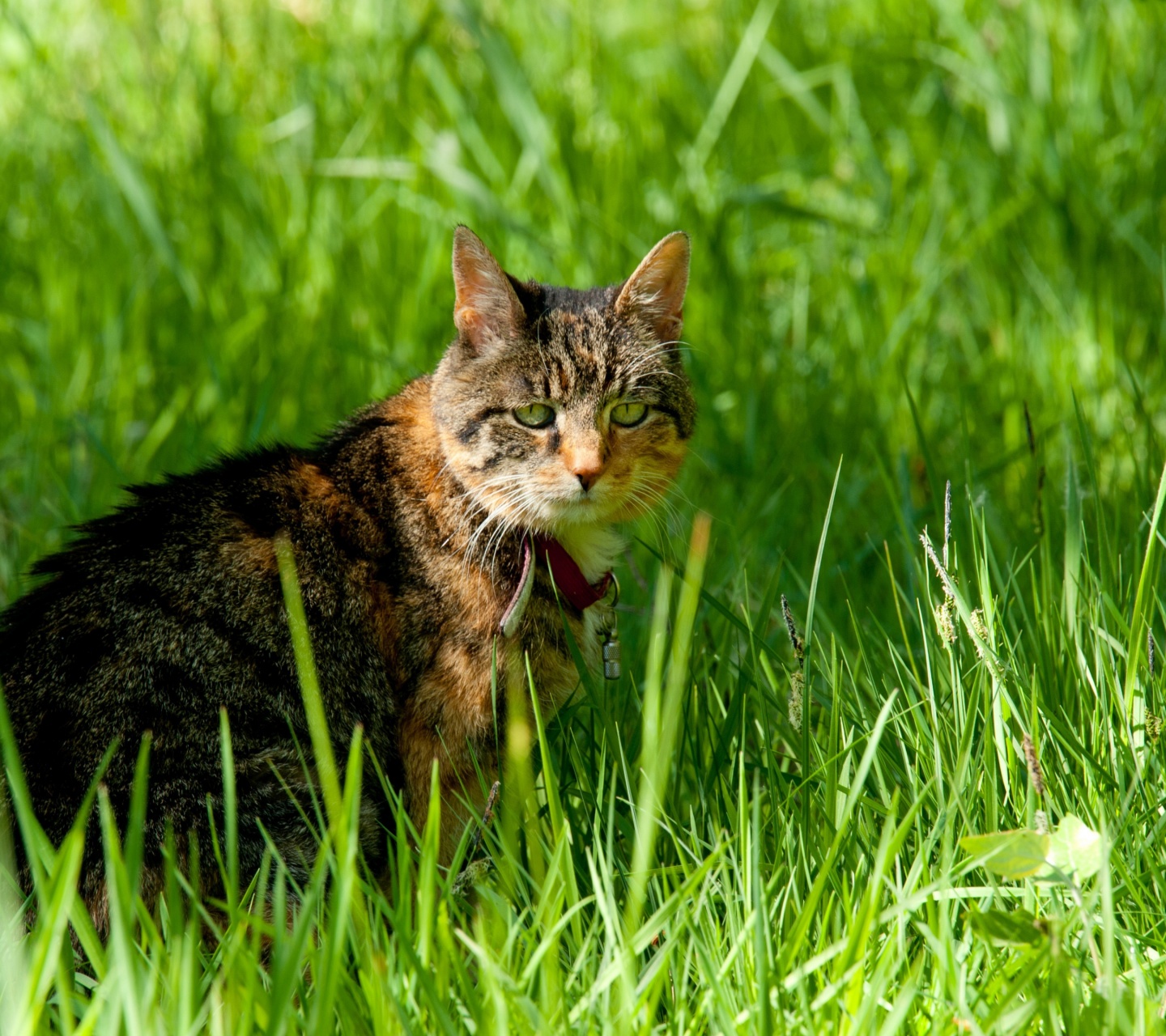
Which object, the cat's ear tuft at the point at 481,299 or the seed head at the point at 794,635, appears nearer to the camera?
the seed head at the point at 794,635

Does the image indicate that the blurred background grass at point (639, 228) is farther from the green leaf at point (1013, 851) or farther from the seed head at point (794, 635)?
the green leaf at point (1013, 851)

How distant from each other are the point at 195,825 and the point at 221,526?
618mm

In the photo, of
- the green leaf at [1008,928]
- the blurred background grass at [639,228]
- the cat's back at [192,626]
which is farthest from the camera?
the blurred background grass at [639,228]

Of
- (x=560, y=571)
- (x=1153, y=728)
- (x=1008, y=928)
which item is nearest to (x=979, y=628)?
(x=1153, y=728)

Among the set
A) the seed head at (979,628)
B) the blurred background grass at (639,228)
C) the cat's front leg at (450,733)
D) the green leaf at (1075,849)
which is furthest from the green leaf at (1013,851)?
the blurred background grass at (639,228)

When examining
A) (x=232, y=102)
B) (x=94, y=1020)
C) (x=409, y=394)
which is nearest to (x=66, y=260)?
(x=232, y=102)

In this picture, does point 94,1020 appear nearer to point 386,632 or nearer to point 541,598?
point 386,632

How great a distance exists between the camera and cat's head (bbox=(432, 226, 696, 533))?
8.67 feet

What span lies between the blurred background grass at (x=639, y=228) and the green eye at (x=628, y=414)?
533 mm

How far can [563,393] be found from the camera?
9.00ft

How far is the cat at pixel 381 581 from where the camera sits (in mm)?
2207

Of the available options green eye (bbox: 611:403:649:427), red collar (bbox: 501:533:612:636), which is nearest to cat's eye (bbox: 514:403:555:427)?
green eye (bbox: 611:403:649:427)

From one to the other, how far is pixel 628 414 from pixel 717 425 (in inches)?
34.3

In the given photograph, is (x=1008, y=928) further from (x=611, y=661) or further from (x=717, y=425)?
(x=717, y=425)
